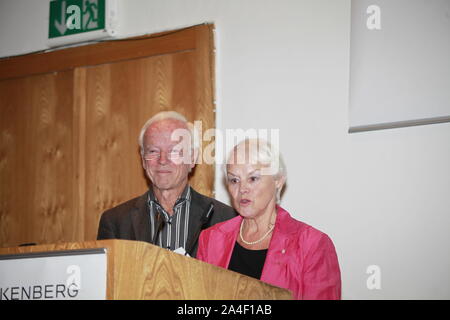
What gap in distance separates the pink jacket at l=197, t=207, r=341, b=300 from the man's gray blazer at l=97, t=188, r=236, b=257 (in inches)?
23.0

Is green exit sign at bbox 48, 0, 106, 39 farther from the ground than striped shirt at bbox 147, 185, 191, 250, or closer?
farther from the ground

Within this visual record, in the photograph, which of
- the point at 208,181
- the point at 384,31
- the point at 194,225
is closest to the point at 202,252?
the point at 194,225

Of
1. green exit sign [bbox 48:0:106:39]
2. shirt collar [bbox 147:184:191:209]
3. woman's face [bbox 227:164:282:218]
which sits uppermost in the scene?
green exit sign [bbox 48:0:106:39]

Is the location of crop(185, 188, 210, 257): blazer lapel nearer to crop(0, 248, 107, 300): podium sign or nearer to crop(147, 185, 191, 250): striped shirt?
crop(147, 185, 191, 250): striped shirt

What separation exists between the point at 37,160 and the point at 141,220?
1.40 metres

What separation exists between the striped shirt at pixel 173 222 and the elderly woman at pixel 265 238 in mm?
369

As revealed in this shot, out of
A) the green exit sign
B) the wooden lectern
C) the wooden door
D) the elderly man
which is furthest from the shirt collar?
the green exit sign

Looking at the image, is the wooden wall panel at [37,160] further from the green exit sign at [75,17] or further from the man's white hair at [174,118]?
the man's white hair at [174,118]

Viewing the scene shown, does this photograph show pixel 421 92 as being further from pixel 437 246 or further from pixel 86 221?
pixel 86 221

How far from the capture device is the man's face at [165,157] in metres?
3.29

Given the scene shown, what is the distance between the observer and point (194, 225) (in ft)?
10.6

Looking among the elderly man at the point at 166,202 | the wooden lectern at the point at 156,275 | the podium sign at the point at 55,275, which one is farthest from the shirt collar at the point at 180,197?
the podium sign at the point at 55,275

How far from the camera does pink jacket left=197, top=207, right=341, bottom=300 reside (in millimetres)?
2418

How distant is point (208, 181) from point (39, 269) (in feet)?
6.37
